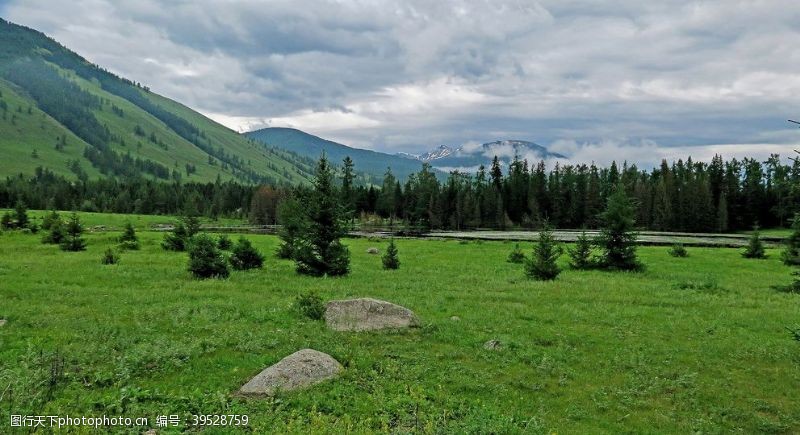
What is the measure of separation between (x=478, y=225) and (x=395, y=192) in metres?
34.6

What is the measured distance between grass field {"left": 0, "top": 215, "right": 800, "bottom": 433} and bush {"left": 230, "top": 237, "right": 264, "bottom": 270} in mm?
6962

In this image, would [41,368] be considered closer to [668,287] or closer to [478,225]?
[668,287]

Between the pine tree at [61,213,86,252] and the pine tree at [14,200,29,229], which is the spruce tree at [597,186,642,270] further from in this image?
the pine tree at [14,200,29,229]

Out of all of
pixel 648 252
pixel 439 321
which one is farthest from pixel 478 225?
pixel 439 321

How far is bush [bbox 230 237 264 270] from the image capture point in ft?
124

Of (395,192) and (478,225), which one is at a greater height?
(395,192)

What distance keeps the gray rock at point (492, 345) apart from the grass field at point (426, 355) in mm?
452

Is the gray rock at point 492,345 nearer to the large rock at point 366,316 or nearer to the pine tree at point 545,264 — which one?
the large rock at point 366,316

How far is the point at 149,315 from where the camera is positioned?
20.7m

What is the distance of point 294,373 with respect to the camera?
1377 cm

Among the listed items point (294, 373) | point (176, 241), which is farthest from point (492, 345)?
point (176, 241)

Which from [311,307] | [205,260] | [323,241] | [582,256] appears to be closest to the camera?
[311,307]

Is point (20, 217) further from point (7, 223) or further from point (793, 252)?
point (793, 252)

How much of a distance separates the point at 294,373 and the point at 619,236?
36.2m
